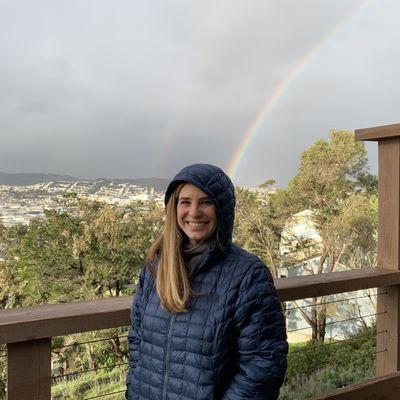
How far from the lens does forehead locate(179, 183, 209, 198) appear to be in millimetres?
1058

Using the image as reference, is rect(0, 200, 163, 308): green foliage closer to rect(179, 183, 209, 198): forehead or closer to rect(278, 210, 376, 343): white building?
rect(278, 210, 376, 343): white building

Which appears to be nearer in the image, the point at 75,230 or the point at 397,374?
the point at 397,374

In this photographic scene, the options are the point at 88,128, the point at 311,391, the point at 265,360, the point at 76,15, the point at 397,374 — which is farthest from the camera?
the point at 88,128

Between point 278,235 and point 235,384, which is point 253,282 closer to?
point 235,384

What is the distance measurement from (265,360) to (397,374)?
106 centimetres

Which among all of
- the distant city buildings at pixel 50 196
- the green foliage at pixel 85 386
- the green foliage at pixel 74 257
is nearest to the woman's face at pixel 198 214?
the green foliage at pixel 85 386

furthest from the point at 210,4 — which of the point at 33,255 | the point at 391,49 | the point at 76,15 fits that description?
the point at 76,15

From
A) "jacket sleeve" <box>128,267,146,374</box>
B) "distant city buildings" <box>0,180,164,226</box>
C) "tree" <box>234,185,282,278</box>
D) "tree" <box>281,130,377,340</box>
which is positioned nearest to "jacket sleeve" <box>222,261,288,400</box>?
"jacket sleeve" <box>128,267,146,374</box>

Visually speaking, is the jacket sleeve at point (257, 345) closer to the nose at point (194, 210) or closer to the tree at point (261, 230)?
the nose at point (194, 210)

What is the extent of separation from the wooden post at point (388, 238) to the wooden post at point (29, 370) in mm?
1343

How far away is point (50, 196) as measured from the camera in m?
19.8

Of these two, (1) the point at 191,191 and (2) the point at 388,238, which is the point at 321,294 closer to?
(2) the point at 388,238

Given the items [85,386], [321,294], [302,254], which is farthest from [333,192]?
[321,294]

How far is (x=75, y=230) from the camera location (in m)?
16.1
